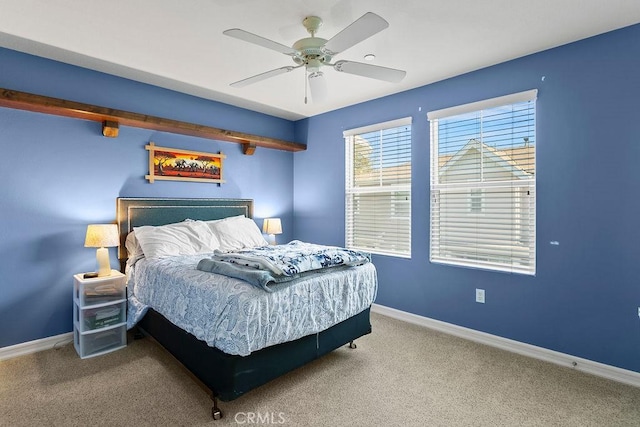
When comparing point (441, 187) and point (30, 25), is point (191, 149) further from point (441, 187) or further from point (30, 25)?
point (441, 187)

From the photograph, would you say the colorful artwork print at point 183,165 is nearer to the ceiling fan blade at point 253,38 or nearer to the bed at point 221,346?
the bed at point 221,346

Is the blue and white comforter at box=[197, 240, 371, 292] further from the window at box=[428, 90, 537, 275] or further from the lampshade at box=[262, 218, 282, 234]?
the lampshade at box=[262, 218, 282, 234]

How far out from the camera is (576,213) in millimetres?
2582

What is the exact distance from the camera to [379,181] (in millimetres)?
3973

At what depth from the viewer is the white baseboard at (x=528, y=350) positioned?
94.5 inches

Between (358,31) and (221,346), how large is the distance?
199cm

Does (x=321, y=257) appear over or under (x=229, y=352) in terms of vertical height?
over

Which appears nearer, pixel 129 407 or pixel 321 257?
pixel 129 407

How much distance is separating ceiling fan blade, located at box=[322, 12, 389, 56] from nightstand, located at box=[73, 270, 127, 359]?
2.59 meters

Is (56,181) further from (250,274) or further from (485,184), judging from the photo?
(485,184)

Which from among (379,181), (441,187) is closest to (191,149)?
(379,181)

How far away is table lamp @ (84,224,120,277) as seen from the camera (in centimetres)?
Result: 281

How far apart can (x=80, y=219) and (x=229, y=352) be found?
2194 mm

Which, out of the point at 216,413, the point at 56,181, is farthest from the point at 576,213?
the point at 56,181
